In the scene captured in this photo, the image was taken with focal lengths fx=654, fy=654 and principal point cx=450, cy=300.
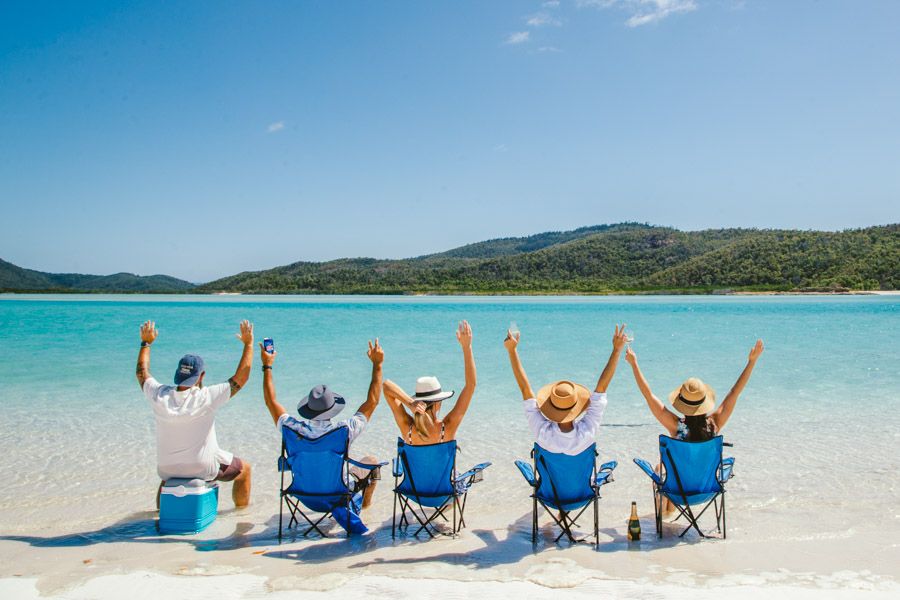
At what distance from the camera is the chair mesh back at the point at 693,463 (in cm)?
466

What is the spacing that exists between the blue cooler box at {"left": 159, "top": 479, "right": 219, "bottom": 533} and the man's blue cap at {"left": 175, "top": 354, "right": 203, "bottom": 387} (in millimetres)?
767

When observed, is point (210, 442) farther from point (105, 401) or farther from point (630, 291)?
point (630, 291)

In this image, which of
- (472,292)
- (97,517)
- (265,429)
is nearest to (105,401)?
(265,429)

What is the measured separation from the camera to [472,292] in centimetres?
9800

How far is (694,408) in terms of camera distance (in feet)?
15.6

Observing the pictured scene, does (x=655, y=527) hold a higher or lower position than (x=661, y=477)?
lower

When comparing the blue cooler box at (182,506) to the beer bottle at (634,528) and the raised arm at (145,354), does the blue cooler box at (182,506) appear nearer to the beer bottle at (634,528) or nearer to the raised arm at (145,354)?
the raised arm at (145,354)

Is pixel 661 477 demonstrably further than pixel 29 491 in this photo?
No

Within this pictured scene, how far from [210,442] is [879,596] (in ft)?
14.7

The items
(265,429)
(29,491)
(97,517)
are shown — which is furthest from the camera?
(265,429)

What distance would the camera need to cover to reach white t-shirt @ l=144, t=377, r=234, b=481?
480cm

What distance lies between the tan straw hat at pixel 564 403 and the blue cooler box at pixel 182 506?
2631 millimetres

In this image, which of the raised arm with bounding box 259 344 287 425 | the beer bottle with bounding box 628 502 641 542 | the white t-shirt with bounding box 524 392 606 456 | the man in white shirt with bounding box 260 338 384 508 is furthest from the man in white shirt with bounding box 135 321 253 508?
the beer bottle with bounding box 628 502 641 542

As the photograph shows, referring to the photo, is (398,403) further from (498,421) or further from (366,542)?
(498,421)
